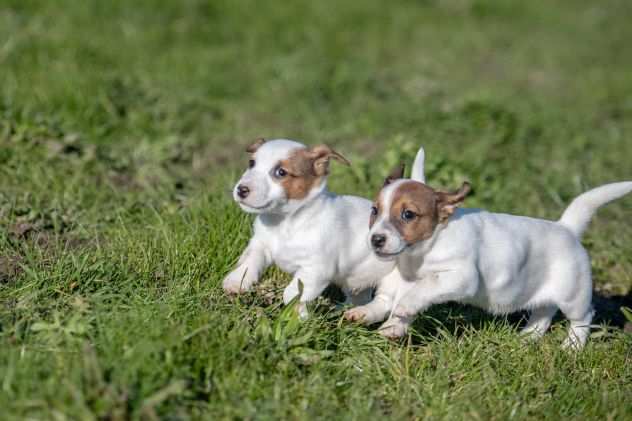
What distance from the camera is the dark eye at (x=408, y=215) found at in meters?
4.87

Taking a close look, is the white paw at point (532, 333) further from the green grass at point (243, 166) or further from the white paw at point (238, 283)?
the white paw at point (238, 283)

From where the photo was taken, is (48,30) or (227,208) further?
(48,30)

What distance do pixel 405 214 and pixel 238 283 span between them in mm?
1094

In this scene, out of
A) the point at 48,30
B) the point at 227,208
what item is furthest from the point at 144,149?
the point at 48,30

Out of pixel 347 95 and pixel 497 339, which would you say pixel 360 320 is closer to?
pixel 497 339

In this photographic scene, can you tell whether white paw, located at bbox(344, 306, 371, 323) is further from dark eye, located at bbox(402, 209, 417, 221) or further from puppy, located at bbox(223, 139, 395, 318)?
dark eye, located at bbox(402, 209, 417, 221)

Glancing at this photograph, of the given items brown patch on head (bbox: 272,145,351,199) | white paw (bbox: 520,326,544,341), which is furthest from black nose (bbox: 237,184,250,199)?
white paw (bbox: 520,326,544,341)

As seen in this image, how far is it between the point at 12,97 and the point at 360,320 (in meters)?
4.72

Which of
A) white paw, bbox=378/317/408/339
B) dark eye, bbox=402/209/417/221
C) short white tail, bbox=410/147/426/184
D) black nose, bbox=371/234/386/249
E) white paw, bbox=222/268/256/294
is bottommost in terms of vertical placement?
white paw, bbox=378/317/408/339

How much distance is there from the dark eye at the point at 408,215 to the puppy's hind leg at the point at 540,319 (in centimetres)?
138

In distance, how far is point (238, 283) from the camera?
506 centimetres

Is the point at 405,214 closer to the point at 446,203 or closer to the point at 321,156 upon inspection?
the point at 446,203

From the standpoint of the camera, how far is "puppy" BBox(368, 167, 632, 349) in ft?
16.0

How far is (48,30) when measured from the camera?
10000 mm
